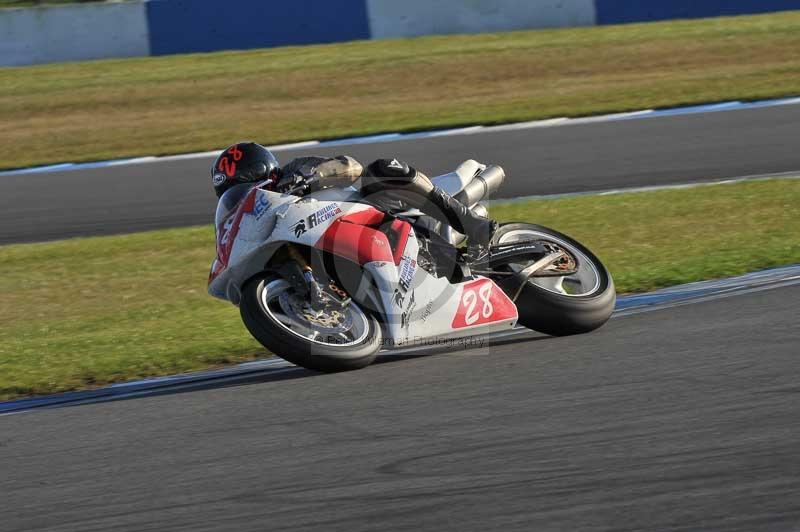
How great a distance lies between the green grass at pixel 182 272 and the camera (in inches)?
252

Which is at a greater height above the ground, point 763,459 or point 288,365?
point 763,459

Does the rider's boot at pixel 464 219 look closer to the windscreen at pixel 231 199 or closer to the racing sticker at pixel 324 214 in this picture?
the racing sticker at pixel 324 214

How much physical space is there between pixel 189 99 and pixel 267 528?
15.2 meters

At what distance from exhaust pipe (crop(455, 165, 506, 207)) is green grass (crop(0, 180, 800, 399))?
1308mm

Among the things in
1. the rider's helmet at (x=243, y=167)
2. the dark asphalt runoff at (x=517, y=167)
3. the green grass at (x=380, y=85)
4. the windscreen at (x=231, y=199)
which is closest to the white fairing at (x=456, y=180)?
the rider's helmet at (x=243, y=167)

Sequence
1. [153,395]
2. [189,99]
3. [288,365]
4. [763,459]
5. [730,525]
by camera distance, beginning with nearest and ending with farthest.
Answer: [730,525] < [763,459] < [153,395] < [288,365] < [189,99]

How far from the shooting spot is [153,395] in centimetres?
554

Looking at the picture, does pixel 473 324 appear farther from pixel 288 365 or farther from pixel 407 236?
pixel 288 365

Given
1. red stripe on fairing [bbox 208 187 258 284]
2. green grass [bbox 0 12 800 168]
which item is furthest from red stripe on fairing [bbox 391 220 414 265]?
green grass [bbox 0 12 800 168]

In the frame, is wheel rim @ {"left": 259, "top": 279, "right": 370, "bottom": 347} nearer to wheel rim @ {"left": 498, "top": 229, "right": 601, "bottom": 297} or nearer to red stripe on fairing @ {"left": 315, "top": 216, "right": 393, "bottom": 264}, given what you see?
red stripe on fairing @ {"left": 315, "top": 216, "right": 393, "bottom": 264}

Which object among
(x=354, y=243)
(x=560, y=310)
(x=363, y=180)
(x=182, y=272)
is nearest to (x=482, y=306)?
(x=560, y=310)

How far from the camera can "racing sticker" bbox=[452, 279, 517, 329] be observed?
18.6 feet

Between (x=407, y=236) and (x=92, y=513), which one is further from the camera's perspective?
(x=407, y=236)

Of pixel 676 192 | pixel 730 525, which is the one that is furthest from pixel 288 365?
pixel 676 192
